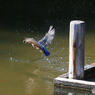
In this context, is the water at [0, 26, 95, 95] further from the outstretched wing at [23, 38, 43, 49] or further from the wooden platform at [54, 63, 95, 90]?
the outstretched wing at [23, 38, 43, 49]

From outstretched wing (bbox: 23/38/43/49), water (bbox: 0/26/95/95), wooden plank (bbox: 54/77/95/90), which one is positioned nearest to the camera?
wooden plank (bbox: 54/77/95/90)

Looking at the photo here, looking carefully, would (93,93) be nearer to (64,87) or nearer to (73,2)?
(64,87)

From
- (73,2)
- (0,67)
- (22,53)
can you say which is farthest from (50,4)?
(0,67)

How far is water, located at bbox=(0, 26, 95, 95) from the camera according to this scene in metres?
5.05

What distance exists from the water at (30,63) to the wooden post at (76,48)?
1.90 ft

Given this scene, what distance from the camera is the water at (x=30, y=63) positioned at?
5.05 metres

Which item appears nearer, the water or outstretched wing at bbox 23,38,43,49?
outstretched wing at bbox 23,38,43,49

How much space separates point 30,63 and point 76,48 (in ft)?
7.28

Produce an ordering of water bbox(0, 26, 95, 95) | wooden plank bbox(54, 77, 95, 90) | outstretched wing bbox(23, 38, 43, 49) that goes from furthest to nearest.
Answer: water bbox(0, 26, 95, 95), outstretched wing bbox(23, 38, 43, 49), wooden plank bbox(54, 77, 95, 90)

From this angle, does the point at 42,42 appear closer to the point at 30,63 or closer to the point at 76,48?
the point at 76,48

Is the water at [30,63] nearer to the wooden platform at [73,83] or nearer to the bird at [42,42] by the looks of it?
the wooden platform at [73,83]

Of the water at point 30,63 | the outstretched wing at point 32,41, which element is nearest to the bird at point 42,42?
the outstretched wing at point 32,41

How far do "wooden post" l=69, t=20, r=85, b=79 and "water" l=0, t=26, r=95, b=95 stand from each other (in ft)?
1.90

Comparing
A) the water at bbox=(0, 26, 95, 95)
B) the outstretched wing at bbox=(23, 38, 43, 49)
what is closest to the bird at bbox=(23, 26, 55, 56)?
the outstretched wing at bbox=(23, 38, 43, 49)
